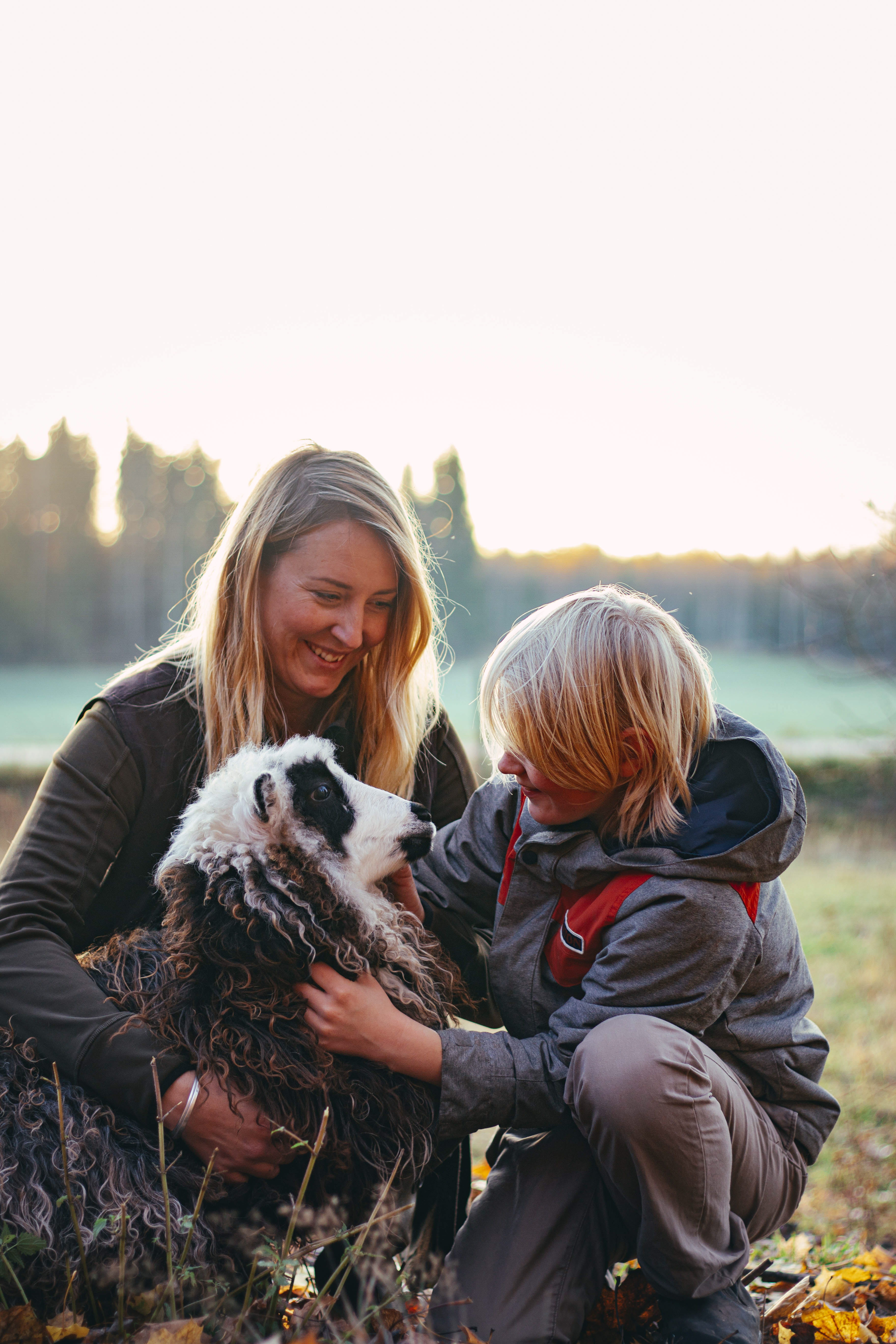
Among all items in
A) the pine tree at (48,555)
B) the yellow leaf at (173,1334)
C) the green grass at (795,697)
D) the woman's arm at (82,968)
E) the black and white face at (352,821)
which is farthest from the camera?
the pine tree at (48,555)

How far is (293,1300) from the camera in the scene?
218cm

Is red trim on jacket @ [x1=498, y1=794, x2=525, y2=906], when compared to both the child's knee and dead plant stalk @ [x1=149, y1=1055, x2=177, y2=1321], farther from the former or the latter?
dead plant stalk @ [x1=149, y1=1055, x2=177, y2=1321]

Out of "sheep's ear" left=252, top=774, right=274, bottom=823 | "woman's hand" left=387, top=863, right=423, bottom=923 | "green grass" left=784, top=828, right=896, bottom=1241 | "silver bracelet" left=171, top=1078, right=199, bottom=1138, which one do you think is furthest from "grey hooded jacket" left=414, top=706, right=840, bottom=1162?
"green grass" left=784, top=828, right=896, bottom=1241

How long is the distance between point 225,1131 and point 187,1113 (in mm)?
108

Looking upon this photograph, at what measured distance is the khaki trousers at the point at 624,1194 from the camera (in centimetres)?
204

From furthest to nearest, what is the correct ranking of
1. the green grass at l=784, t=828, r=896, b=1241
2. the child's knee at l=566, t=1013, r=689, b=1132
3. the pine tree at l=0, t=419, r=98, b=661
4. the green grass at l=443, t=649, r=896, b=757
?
1. the pine tree at l=0, t=419, r=98, b=661
2. the green grass at l=443, t=649, r=896, b=757
3. the green grass at l=784, t=828, r=896, b=1241
4. the child's knee at l=566, t=1013, r=689, b=1132

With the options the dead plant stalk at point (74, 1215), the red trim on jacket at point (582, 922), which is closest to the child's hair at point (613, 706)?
the red trim on jacket at point (582, 922)

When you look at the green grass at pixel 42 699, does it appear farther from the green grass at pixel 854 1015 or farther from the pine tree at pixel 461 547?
the green grass at pixel 854 1015

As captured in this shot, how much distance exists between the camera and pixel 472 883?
9.06ft

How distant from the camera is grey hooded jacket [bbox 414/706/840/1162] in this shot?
216cm

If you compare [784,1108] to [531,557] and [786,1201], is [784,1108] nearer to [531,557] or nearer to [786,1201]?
[786,1201]

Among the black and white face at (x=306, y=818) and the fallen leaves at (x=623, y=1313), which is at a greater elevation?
the black and white face at (x=306, y=818)

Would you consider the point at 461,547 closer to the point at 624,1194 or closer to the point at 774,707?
the point at 774,707

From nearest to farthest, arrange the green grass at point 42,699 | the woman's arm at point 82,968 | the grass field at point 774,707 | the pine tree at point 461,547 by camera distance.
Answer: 1. the woman's arm at point 82,968
2. the grass field at point 774,707
3. the green grass at point 42,699
4. the pine tree at point 461,547
